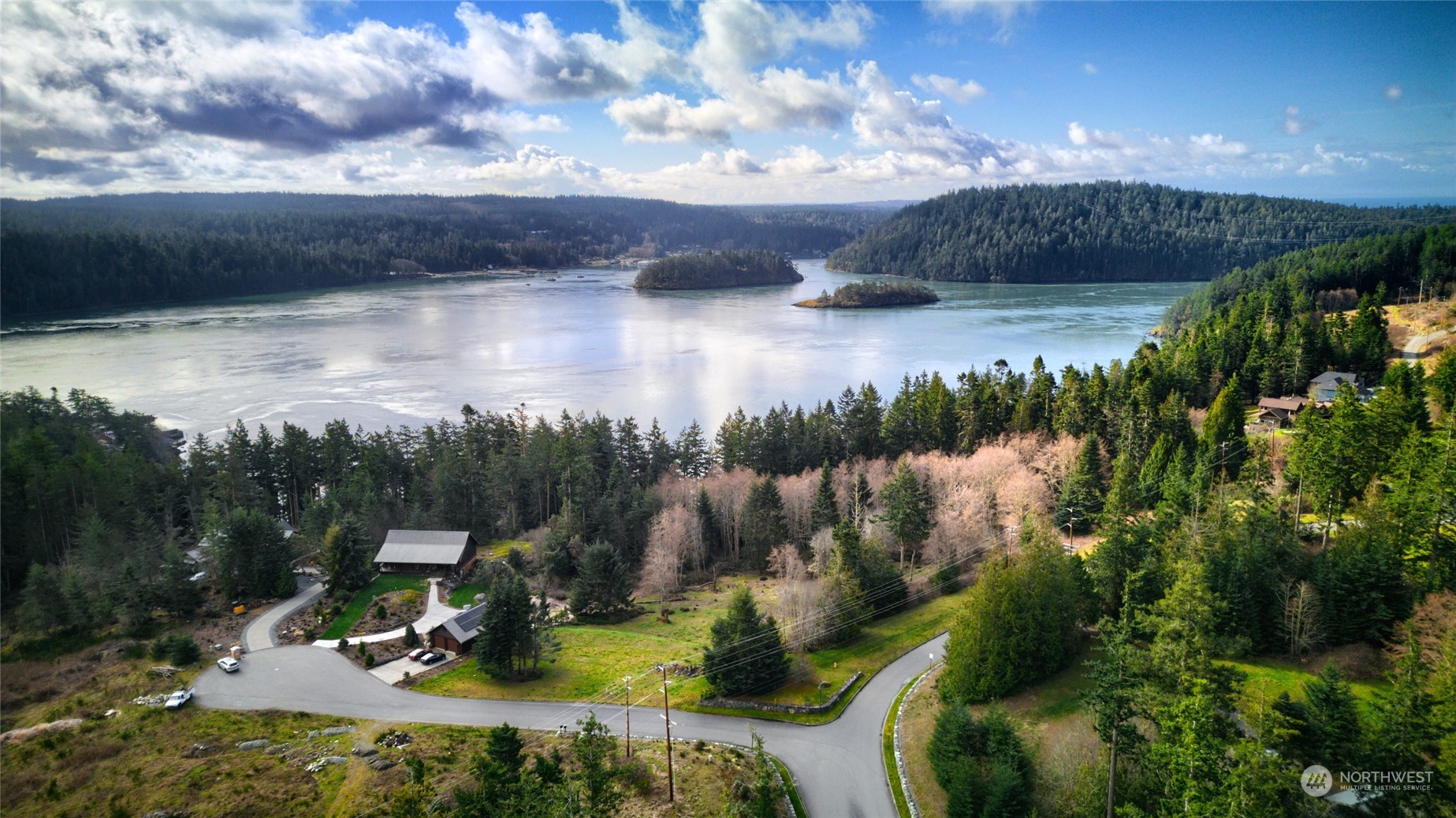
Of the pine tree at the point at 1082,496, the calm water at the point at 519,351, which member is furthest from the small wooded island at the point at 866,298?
the pine tree at the point at 1082,496

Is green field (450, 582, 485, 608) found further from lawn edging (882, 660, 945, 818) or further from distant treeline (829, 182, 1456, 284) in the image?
distant treeline (829, 182, 1456, 284)

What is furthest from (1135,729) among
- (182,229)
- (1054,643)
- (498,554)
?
(182,229)

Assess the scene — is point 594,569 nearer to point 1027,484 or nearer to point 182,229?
point 1027,484

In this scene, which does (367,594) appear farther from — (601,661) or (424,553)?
(601,661)

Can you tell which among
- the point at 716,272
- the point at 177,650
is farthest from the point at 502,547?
the point at 716,272

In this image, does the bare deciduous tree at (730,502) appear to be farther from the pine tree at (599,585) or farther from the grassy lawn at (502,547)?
the grassy lawn at (502,547)
